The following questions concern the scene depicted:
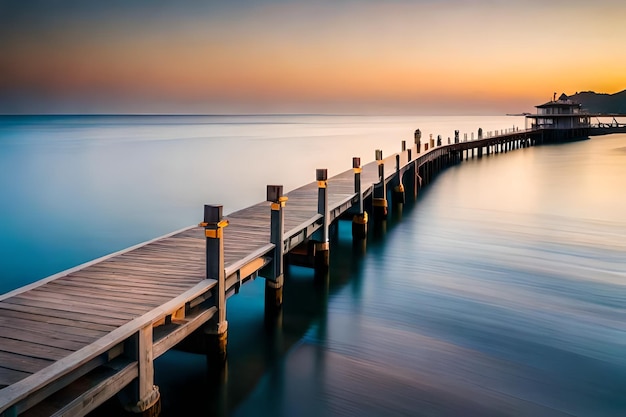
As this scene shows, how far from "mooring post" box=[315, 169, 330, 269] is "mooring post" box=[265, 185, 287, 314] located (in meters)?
2.24

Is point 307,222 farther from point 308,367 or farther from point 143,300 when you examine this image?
point 143,300

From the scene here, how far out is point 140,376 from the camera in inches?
171

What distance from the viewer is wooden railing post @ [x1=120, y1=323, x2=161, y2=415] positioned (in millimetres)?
4336

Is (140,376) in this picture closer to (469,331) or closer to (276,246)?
(276,246)

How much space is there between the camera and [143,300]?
5.28m

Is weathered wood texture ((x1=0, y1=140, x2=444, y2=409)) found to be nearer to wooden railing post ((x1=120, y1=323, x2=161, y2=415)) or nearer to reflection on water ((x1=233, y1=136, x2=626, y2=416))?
wooden railing post ((x1=120, y1=323, x2=161, y2=415))

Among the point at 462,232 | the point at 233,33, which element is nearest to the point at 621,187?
the point at 462,232

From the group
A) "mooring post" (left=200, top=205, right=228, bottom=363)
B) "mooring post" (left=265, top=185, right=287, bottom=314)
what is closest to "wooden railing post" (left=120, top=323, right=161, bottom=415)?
"mooring post" (left=200, top=205, right=228, bottom=363)

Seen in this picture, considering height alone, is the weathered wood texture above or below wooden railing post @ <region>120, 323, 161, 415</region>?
above

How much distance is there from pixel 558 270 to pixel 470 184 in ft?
51.8

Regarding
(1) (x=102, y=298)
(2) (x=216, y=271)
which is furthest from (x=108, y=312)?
(2) (x=216, y=271)

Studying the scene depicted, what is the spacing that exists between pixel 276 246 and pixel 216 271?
6.03ft

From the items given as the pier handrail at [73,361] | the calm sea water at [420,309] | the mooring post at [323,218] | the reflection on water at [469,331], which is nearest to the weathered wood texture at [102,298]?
the pier handrail at [73,361]

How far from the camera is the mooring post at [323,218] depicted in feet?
32.3
